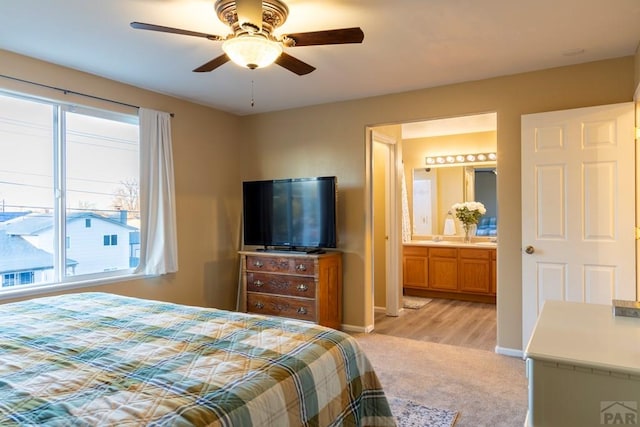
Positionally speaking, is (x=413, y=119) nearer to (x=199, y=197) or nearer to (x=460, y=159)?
(x=199, y=197)

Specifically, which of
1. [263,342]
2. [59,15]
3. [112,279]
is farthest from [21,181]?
[263,342]

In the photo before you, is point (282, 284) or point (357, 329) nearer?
point (282, 284)

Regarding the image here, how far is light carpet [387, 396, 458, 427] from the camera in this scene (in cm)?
244

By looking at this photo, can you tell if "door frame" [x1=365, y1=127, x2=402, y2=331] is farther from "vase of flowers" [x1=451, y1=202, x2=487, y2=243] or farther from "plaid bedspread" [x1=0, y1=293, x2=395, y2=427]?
"plaid bedspread" [x1=0, y1=293, x2=395, y2=427]

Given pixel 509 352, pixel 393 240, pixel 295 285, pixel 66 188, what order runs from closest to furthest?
1. pixel 66 188
2. pixel 509 352
3. pixel 295 285
4. pixel 393 240

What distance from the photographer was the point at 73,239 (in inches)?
139

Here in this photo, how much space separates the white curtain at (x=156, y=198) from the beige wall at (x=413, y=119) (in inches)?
50.0

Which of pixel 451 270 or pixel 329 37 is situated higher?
pixel 329 37


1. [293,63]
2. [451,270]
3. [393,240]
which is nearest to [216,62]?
[293,63]

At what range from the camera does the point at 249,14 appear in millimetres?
2029

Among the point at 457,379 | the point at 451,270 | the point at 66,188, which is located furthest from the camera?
the point at 451,270

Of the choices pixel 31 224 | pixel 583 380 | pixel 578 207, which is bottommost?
pixel 583 380

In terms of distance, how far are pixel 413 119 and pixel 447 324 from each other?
2401mm

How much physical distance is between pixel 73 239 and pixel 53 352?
226cm
